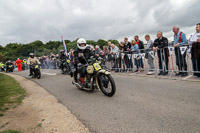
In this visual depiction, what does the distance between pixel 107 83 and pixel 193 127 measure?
8.19ft

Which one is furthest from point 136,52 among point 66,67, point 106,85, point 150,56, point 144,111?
point 66,67

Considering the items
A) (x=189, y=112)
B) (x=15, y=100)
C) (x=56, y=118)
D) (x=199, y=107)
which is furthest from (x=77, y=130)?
(x=15, y=100)

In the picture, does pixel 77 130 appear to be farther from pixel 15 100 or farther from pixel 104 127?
pixel 15 100

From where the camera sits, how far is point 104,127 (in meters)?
2.66

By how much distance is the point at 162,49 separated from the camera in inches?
270

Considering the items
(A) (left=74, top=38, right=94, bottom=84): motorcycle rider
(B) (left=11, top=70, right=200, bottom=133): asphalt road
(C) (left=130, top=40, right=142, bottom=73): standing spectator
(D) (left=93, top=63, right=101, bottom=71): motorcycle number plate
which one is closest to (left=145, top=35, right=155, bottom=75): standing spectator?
(C) (left=130, top=40, right=142, bottom=73): standing spectator

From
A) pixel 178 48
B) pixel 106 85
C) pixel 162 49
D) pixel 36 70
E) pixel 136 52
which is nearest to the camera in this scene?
pixel 106 85

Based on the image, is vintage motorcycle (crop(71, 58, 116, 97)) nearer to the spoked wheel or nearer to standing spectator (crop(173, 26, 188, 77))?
Answer: the spoked wheel

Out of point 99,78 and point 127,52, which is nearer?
point 99,78

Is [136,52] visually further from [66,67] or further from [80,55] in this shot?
[66,67]

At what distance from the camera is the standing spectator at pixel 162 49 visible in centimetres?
675

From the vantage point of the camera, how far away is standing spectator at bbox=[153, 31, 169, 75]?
22.1 feet

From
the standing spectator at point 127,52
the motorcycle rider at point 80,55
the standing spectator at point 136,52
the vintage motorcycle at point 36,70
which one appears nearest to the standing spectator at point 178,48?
the standing spectator at point 136,52

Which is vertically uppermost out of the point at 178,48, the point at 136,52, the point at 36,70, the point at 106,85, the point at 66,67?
the point at 136,52
